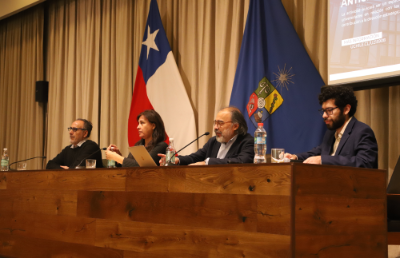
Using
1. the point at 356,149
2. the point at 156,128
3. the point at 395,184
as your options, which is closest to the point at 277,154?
the point at 356,149

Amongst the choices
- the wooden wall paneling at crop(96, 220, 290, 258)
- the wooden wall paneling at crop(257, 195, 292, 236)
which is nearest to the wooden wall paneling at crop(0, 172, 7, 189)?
the wooden wall paneling at crop(96, 220, 290, 258)

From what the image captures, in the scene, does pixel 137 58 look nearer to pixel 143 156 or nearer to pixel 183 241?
pixel 143 156

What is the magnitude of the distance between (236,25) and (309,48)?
85cm

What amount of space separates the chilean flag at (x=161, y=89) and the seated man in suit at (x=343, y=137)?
1.94 meters

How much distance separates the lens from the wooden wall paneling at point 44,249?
2.44 metres

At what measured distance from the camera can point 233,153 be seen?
3160 millimetres

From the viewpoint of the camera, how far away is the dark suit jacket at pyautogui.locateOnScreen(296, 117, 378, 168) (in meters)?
2.44

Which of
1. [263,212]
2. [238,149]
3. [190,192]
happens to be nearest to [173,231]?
[190,192]

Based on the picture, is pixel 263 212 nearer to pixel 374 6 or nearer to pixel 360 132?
pixel 360 132

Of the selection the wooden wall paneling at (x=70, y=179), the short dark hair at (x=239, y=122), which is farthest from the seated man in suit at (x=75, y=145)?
the short dark hair at (x=239, y=122)

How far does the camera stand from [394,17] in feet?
10.2

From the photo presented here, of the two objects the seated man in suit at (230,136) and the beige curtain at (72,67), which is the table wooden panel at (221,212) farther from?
the beige curtain at (72,67)

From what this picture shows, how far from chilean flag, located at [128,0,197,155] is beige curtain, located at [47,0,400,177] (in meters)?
0.15

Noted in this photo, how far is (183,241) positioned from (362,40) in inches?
85.8
